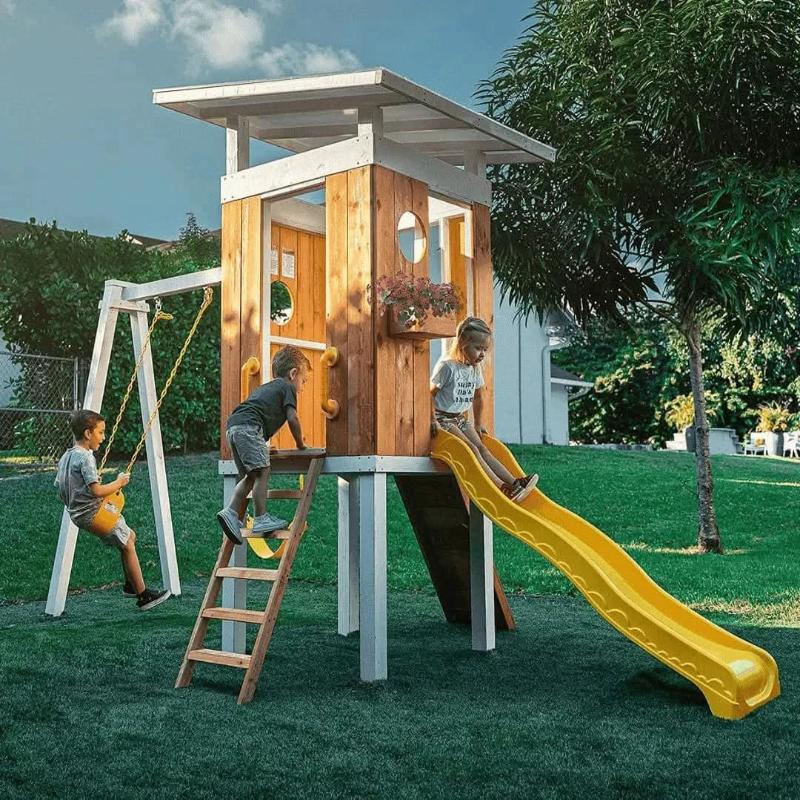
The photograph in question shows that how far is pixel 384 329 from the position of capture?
661 cm

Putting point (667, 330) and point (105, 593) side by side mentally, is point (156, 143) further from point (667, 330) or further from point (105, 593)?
point (105, 593)

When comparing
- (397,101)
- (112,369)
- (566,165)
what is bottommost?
(112,369)

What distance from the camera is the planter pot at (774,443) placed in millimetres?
33562

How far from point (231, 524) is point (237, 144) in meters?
2.72

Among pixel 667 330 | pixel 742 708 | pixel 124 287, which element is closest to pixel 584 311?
pixel 124 287

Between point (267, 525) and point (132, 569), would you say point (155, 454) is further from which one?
point (267, 525)

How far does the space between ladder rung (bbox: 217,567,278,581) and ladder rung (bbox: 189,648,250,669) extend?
44 centimetres

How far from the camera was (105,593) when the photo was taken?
10406 millimetres

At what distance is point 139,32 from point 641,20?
44547 mm

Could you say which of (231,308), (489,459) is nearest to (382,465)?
(489,459)

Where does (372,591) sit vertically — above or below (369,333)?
below

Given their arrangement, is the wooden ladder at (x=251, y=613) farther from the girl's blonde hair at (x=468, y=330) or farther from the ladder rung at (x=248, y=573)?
the girl's blonde hair at (x=468, y=330)

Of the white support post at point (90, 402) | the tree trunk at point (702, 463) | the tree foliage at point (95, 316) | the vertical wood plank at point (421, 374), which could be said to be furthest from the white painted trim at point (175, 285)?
the tree trunk at point (702, 463)

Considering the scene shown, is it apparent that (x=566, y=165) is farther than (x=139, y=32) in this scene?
No
